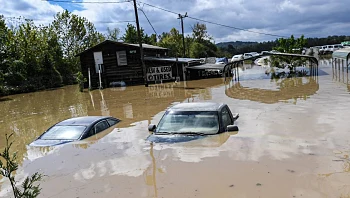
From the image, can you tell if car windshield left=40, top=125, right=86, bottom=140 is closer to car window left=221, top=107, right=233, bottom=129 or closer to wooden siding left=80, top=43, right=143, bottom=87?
car window left=221, top=107, right=233, bottom=129

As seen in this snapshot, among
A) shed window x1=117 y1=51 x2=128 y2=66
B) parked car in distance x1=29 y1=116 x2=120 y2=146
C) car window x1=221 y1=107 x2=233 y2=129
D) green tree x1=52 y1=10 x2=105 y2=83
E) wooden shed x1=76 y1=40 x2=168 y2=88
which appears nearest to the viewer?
car window x1=221 y1=107 x2=233 y2=129

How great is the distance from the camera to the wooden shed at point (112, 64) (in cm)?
3591

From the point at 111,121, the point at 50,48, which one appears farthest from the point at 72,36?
the point at 111,121

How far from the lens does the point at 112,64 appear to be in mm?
36531

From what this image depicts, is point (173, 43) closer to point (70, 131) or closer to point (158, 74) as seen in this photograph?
point (158, 74)

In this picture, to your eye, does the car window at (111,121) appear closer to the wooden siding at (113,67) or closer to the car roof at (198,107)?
the car roof at (198,107)

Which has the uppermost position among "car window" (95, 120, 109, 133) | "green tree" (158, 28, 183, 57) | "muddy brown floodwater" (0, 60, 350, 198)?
"green tree" (158, 28, 183, 57)

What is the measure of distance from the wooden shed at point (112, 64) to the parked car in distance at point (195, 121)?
27.8m

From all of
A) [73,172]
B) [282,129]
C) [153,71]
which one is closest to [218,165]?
[73,172]

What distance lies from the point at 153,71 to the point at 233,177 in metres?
31.1

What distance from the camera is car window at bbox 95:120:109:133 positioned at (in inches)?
388

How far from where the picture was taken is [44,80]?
43562 millimetres

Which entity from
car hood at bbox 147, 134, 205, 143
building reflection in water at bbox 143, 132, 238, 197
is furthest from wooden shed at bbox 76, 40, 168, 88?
building reflection in water at bbox 143, 132, 238, 197

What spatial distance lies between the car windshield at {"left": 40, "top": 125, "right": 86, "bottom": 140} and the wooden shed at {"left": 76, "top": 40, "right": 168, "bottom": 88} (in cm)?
2659
